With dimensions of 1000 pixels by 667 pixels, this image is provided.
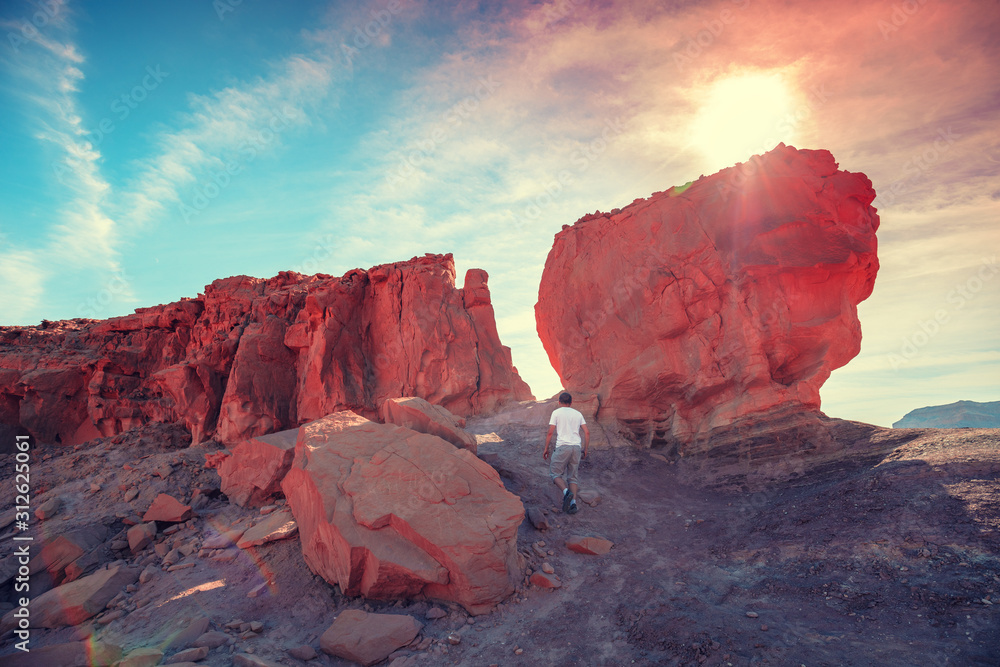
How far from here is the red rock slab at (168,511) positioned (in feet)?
28.2

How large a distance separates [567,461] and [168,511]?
7.43 meters

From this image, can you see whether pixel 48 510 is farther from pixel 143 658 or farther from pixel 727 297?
pixel 727 297

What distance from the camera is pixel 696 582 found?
5.65 metres

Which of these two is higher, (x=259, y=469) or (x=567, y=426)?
(x=567, y=426)

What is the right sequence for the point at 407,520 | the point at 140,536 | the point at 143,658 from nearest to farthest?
1. the point at 143,658
2. the point at 407,520
3. the point at 140,536

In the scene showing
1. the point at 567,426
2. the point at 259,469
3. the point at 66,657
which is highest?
the point at 567,426

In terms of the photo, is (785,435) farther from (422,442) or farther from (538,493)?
(422,442)

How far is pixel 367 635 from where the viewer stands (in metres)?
4.76

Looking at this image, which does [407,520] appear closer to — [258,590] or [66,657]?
[258,590]

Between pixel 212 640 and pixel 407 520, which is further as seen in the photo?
pixel 407 520

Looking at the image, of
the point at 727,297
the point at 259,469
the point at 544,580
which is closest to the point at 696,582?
the point at 544,580

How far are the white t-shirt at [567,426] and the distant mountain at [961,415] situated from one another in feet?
174

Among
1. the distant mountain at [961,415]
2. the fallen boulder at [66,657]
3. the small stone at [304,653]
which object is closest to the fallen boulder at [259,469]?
the fallen boulder at [66,657]

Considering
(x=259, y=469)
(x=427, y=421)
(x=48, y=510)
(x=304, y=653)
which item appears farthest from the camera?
(x=48, y=510)
